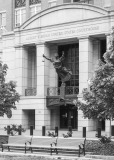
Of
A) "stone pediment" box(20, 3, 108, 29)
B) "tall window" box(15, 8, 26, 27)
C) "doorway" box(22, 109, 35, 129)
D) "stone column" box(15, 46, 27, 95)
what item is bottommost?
"doorway" box(22, 109, 35, 129)

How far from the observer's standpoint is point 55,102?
37.1 metres

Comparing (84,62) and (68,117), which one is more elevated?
(84,62)

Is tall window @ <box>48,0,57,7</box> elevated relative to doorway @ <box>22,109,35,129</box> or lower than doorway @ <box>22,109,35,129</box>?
elevated

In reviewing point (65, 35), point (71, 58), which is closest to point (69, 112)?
point (71, 58)

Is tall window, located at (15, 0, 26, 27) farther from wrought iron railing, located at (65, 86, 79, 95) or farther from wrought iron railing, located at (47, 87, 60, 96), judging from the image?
wrought iron railing, located at (65, 86, 79, 95)

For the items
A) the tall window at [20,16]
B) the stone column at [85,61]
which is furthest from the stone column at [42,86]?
the tall window at [20,16]

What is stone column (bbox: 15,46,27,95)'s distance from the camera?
39188 mm

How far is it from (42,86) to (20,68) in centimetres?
368

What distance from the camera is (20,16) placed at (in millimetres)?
44188

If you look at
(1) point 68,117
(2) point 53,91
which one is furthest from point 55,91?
(1) point 68,117

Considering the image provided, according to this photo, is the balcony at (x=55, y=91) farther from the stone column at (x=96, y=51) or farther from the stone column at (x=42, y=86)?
the stone column at (x=96, y=51)

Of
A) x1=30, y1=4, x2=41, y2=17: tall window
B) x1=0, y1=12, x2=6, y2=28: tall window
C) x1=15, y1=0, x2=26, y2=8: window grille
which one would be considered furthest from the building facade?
x1=0, y1=12, x2=6, y2=28: tall window

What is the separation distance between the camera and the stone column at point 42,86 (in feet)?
122

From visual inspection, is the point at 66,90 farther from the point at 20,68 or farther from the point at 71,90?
the point at 20,68
